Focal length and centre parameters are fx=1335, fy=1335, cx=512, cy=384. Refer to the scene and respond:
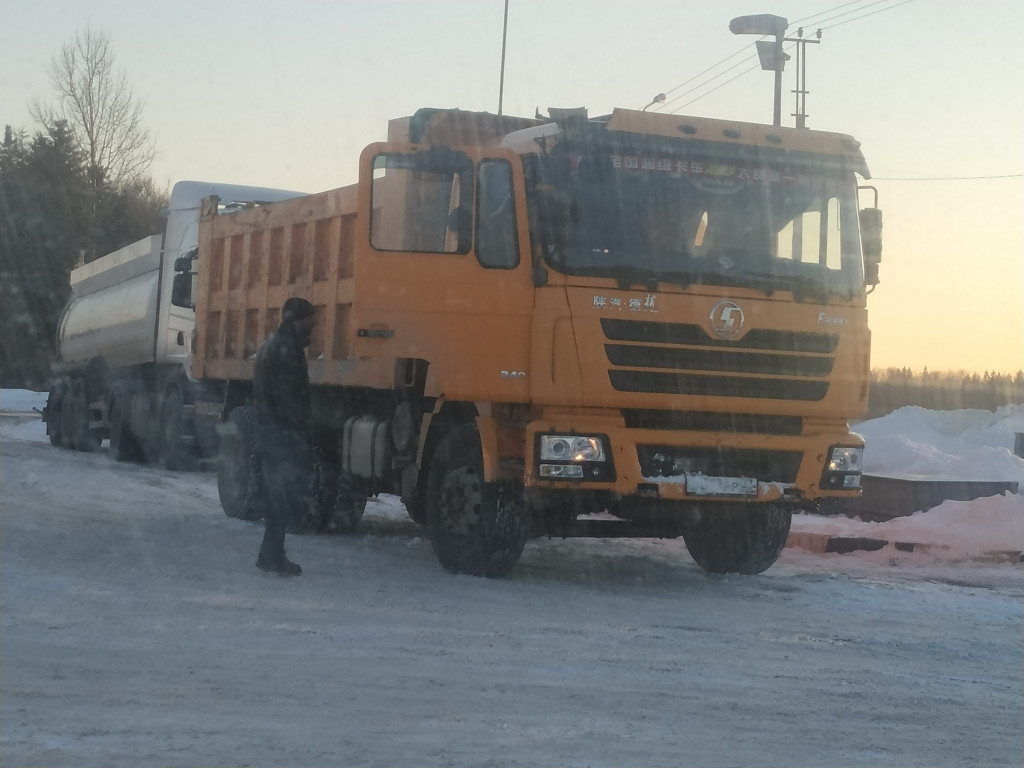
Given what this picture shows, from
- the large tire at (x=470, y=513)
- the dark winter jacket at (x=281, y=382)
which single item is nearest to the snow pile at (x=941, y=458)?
the large tire at (x=470, y=513)

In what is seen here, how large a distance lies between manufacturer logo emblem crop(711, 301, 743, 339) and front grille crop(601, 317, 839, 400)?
60 millimetres

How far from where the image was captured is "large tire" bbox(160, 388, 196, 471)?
18.6 m

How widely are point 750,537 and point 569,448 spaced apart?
7.79 feet

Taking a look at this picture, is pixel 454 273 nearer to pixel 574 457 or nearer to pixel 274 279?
pixel 574 457

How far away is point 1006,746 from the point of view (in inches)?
214

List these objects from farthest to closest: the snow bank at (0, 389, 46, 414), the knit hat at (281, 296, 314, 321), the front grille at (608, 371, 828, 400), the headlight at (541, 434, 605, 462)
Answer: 1. the snow bank at (0, 389, 46, 414)
2. the knit hat at (281, 296, 314, 321)
3. the front grille at (608, 371, 828, 400)
4. the headlight at (541, 434, 605, 462)

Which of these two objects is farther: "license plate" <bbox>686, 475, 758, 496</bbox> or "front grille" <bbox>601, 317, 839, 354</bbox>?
"license plate" <bbox>686, 475, 758, 496</bbox>

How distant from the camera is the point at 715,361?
895 centimetres

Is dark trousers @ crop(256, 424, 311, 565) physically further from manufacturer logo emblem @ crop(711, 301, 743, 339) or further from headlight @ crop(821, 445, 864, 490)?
headlight @ crop(821, 445, 864, 490)

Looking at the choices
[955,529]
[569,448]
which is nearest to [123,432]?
[955,529]

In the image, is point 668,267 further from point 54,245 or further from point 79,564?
point 54,245

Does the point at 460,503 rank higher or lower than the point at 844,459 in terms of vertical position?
lower

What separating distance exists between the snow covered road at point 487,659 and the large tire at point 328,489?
0.77 meters

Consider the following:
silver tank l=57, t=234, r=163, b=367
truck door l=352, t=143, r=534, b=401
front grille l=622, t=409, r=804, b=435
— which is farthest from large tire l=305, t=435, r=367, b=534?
silver tank l=57, t=234, r=163, b=367
